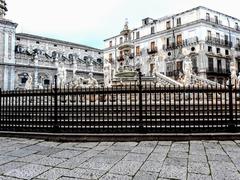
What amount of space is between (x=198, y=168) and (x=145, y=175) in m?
1.06

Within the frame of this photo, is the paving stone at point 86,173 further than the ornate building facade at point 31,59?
No

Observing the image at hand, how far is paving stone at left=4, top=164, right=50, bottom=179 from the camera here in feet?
13.7

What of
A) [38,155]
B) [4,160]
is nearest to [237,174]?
[38,155]

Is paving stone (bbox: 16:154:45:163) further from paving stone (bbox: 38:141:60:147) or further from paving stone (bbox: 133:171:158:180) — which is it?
paving stone (bbox: 133:171:158:180)

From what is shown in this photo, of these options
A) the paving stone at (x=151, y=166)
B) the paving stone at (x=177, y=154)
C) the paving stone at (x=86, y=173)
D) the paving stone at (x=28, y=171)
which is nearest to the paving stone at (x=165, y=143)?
the paving stone at (x=177, y=154)

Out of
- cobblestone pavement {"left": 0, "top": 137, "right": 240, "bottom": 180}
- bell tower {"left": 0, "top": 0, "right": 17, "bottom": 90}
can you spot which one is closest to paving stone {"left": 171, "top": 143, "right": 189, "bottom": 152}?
cobblestone pavement {"left": 0, "top": 137, "right": 240, "bottom": 180}

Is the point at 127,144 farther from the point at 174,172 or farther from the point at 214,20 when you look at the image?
the point at 214,20

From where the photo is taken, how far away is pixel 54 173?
425 cm

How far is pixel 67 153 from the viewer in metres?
5.68

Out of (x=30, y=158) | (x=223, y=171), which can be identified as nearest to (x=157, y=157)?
(x=223, y=171)

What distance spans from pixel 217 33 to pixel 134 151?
133 feet

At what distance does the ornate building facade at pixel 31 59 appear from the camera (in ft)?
127

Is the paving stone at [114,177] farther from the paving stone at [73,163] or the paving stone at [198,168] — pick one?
the paving stone at [198,168]

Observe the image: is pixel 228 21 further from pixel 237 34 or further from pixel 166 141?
pixel 166 141
